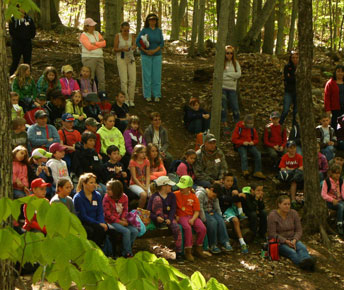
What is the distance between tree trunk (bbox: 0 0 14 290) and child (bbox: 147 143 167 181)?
21.6ft

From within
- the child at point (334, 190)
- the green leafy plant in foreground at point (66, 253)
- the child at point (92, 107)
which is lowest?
the child at point (334, 190)

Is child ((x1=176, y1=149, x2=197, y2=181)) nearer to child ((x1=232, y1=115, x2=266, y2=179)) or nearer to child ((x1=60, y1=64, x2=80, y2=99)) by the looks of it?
child ((x1=232, y1=115, x2=266, y2=179))

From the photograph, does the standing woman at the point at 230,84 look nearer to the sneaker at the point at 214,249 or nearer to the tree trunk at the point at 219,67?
the tree trunk at the point at 219,67

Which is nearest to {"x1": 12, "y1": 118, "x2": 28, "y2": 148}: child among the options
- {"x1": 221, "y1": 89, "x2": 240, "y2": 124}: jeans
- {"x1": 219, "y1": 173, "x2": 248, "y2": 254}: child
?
{"x1": 219, "y1": 173, "x2": 248, "y2": 254}: child

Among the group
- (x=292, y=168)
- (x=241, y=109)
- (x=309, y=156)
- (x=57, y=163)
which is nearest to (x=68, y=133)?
(x=57, y=163)

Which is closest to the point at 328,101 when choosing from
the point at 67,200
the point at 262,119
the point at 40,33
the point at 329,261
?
the point at 262,119

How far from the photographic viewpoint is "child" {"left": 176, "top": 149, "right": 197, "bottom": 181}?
958cm

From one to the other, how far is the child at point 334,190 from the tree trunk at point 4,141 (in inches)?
324

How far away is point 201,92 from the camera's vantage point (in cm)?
1479

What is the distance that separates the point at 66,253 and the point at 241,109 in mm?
12269

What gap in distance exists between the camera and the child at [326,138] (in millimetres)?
11883

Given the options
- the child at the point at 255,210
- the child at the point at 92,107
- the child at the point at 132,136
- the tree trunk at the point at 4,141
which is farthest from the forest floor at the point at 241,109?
the tree trunk at the point at 4,141

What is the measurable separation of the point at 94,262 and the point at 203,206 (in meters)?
6.85

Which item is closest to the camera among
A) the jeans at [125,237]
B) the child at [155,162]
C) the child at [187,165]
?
the jeans at [125,237]
